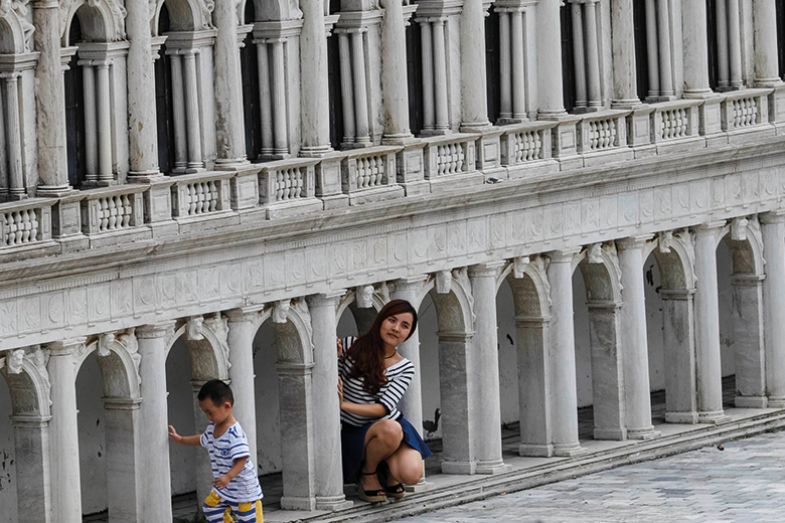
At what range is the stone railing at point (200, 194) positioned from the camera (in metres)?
47.3

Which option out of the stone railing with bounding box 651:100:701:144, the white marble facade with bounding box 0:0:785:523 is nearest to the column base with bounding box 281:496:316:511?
the white marble facade with bounding box 0:0:785:523

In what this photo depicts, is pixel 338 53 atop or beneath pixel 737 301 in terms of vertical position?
atop

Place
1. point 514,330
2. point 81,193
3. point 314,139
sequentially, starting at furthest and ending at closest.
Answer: point 514,330 → point 314,139 → point 81,193

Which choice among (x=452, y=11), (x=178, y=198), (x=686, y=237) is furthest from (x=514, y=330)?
(x=178, y=198)

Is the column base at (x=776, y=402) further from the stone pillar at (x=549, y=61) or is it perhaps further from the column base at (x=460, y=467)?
the column base at (x=460, y=467)

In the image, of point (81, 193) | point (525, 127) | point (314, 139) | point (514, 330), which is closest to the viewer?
point (81, 193)

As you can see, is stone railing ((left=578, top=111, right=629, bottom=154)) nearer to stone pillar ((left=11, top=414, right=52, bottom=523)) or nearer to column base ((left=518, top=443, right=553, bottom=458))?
column base ((left=518, top=443, right=553, bottom=458))

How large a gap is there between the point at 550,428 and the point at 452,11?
600cm

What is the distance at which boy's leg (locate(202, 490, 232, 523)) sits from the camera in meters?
42.3

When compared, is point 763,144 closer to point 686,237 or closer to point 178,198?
point 686,237

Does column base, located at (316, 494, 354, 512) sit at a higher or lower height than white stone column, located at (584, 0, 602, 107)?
lower

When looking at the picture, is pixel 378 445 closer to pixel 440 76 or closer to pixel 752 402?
pixel 440 76

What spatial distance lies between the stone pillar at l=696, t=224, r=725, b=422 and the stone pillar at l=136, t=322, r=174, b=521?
39.6 feet

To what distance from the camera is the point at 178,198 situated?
155 ft
